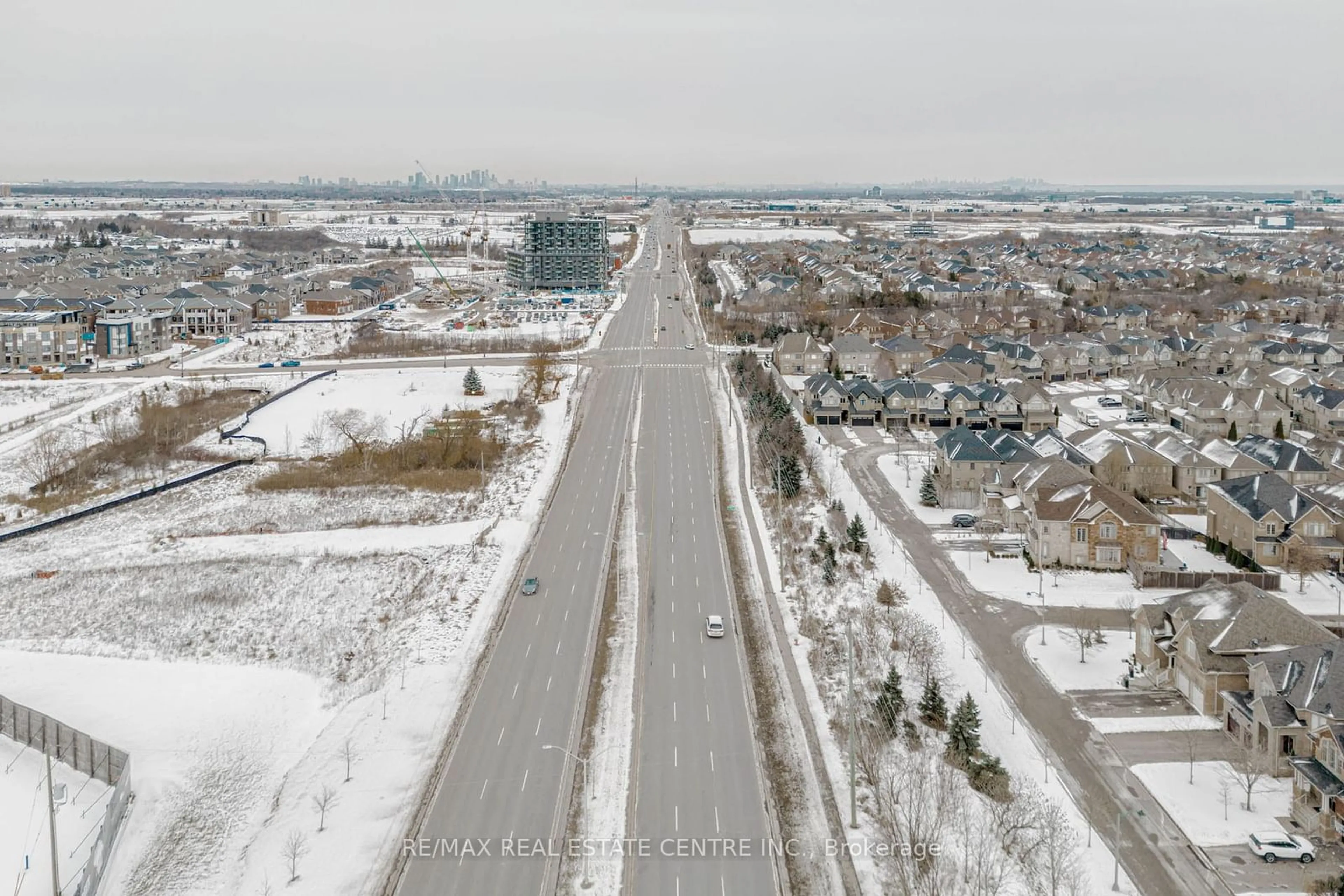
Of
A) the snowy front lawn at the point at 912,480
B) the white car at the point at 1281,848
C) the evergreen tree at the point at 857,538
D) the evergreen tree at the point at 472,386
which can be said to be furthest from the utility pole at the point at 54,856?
the evergreen tree at the point at 472,386

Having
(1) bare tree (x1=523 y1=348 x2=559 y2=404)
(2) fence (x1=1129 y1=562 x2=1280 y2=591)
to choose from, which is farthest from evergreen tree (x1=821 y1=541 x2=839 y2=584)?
(1) bare tree (x1=523 y1=348 x2=559 y2=404)

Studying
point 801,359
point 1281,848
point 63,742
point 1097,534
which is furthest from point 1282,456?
point 63,742

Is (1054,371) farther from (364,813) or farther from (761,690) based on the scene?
(364,813)

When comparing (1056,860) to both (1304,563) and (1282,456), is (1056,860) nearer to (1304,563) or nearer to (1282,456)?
(1304,563)

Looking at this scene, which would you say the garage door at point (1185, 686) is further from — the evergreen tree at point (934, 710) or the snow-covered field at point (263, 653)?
the snow-covered field at point (263, 653)

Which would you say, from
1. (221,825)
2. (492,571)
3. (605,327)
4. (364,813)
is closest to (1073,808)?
(364,813)

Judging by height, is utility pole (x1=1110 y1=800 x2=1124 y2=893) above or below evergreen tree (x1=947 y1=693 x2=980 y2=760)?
below

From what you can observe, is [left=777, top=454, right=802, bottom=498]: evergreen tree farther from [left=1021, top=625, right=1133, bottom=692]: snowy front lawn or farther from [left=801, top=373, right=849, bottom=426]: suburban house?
[left=1021, top=625, right=1133, bottom=692]: snowy front lawn

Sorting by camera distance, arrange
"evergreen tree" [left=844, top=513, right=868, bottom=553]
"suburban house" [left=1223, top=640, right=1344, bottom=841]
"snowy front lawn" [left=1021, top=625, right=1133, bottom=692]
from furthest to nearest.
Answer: "evergreen tree" [left=844, top=513, right=868, bottom=553] → "snowy front lawn" [left=1021, top=625, right=1133, bottom=692] → "suburban house" [left=1223, top=640, right=1344, bottom=841]
